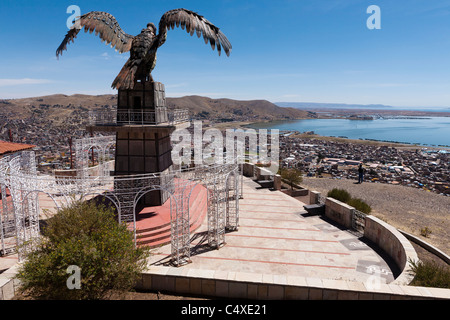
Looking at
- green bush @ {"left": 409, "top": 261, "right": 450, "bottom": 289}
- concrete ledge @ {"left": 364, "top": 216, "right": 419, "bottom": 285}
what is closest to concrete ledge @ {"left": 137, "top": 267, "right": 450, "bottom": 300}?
green bush @ {"left": 409, "top": 261, "right": 450, "bottom": 289}

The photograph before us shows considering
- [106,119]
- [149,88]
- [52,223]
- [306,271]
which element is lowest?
[306,271]

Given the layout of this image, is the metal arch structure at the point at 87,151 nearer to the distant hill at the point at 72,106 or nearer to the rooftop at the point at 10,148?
the rooftop at the point at 10,148

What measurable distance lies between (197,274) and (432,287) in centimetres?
639

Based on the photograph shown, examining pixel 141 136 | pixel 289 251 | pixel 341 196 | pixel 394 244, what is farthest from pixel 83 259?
pixel 341 196

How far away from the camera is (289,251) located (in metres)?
12.0

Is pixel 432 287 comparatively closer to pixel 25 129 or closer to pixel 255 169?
pixel 255 169

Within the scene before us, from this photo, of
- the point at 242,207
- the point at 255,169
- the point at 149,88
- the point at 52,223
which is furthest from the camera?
the point at 255,169

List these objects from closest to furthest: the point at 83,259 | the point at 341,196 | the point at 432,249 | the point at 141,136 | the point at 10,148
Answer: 1. the point at 83,259
2. the point at 432,249
3. the point at 141,136
4. the point at 341,196
5. the point at 10,148

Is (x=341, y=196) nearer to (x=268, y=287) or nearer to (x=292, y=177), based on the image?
(x=292, y=177)

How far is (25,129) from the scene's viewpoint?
241 feet

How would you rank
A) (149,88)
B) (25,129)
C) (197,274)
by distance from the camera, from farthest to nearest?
(25,129)
(149,88)
(197,274)

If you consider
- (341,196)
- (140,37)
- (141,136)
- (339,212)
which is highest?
(140,37)

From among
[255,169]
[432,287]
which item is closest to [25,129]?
[255,169]

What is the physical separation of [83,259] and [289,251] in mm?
8328
